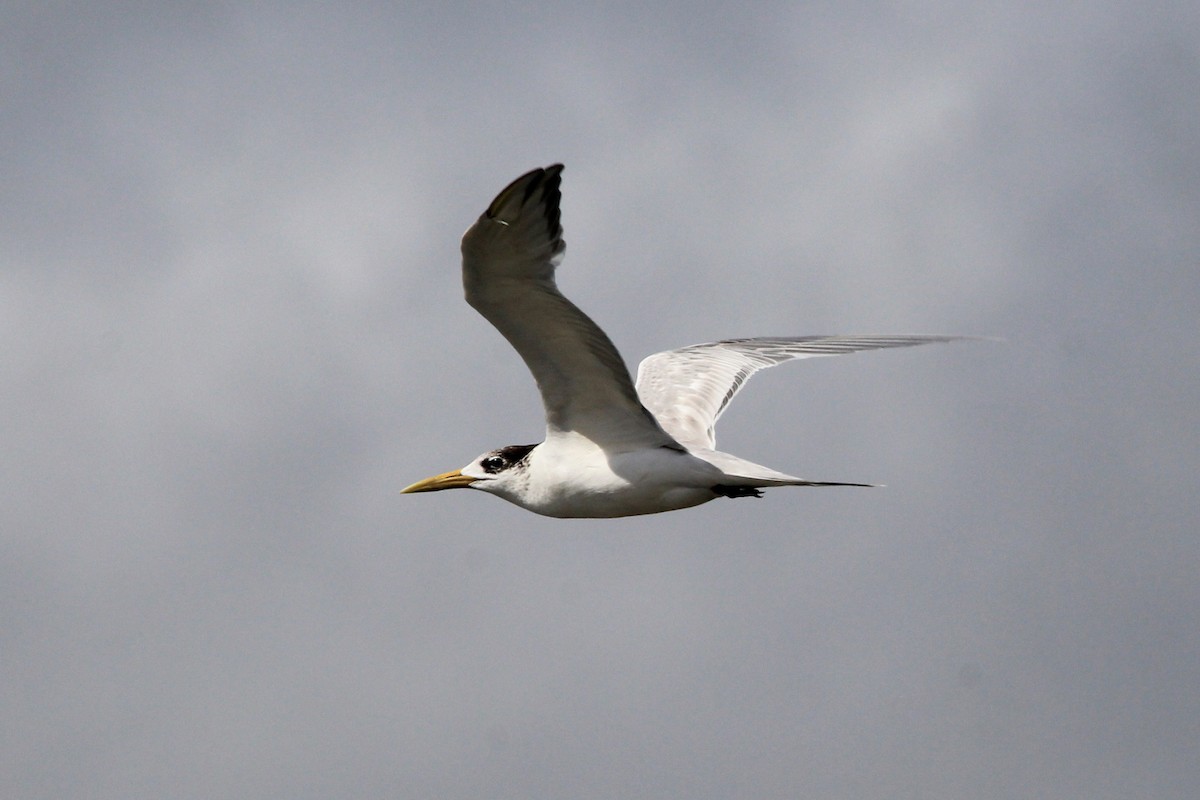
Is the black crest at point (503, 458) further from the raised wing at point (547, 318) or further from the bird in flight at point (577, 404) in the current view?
the raised wing at point (547, 318)

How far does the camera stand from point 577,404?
44.7ft

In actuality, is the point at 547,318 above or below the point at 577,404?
above

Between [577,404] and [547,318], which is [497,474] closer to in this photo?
[577,404]

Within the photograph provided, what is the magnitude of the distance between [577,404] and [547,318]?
1.55 m

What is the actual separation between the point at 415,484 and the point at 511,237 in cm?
486

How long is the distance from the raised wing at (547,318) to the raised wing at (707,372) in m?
1.80

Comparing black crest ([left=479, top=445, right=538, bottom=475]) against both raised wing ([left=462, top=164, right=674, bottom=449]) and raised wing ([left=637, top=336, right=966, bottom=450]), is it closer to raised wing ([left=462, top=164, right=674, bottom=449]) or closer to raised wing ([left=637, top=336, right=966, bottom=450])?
raised wing ([left=462, top=164, right=674, bottom=449])

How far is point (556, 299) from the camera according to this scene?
11.9 m

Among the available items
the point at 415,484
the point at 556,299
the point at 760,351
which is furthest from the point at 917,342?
the point at 415,484

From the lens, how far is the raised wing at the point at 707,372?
15.8 metres

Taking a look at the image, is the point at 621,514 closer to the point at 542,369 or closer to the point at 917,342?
the point at 542,369

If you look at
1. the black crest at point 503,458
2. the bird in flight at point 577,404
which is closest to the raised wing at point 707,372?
the bird in flight at point 577,404

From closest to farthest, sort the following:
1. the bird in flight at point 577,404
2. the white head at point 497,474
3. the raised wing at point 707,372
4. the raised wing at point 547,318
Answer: the raised wing at point 547,318 < the bird in flight at point 577,404 < the white head at point 497,474 < the raised wing at point 707,372

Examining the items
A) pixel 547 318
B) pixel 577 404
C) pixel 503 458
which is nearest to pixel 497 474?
pixel 503 458
